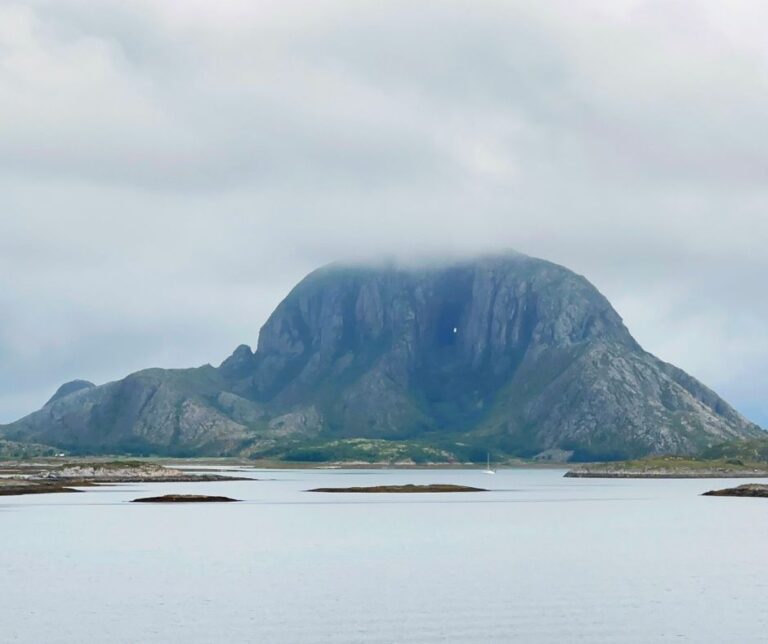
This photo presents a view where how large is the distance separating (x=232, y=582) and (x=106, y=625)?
899 inches

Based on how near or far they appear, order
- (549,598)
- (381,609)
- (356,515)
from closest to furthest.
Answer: (381,609), (549,598), (356,515)

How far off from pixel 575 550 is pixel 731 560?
676 inches

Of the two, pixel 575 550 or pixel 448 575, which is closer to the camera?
pixel 448 575

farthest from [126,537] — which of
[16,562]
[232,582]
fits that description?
[232,582]

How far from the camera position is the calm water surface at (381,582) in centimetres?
7025

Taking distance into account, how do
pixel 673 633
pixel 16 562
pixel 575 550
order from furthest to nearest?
pixel 575 550, pixel 16 562, pixel 673 633

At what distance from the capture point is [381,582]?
9381 centimetres

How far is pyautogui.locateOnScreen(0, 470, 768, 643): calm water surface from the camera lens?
7025 cm

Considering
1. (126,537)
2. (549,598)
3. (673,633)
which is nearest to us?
(673,633)

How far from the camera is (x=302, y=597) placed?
84.6 m

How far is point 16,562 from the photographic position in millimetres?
110500

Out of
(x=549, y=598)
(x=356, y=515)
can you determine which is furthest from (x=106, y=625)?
(x=356, y=515)

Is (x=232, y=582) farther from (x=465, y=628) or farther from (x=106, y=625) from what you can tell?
(x=465, y=628)

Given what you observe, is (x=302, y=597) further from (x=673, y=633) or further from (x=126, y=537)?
(x=126, y=537)
